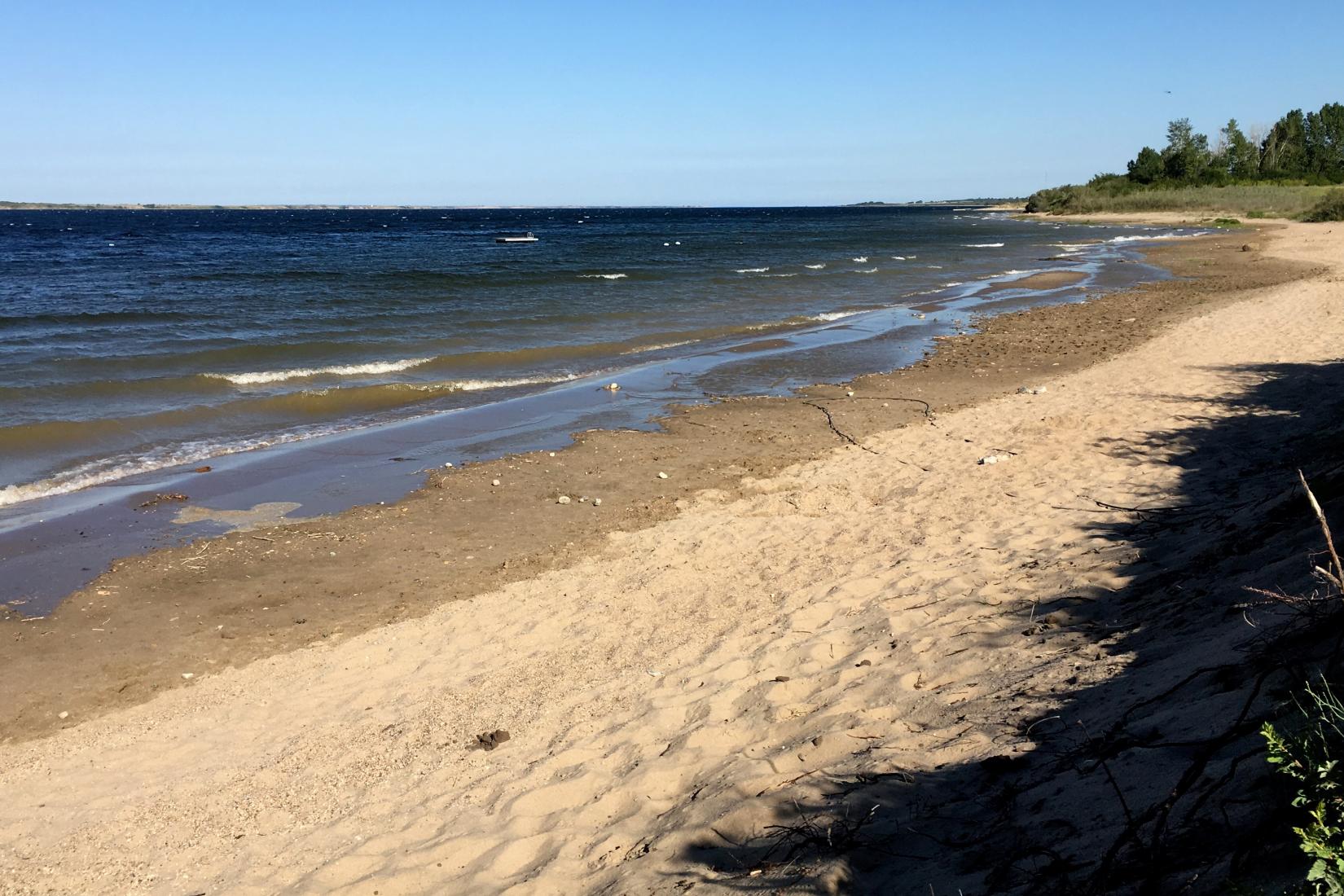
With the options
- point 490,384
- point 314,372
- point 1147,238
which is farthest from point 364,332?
point 1147,238

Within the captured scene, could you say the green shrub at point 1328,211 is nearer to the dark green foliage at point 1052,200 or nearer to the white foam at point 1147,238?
the white foam at point 1147,238

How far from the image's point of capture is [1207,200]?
230 feet

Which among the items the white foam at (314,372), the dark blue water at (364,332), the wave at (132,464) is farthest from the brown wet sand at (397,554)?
the white foam at (314,372)

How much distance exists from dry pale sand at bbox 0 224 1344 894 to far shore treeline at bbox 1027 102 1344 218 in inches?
3517

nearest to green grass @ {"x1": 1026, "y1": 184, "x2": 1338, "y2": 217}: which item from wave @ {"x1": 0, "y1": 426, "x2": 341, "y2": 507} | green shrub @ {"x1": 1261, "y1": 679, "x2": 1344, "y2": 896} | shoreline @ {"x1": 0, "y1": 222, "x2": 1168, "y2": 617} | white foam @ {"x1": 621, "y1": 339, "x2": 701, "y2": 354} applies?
white foam @ {"x1": 621, "y1": 339, "x2": 701, "y2": 354}

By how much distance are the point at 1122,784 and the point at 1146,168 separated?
10658cm

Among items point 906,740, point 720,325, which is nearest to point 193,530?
point 906,740

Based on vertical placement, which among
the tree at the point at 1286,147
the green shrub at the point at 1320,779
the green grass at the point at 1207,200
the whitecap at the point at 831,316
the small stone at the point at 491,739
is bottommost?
the small stone at the point at 491,739

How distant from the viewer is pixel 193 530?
8.99 meters

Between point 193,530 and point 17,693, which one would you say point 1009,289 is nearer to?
point 193,530

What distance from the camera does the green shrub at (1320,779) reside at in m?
2.00

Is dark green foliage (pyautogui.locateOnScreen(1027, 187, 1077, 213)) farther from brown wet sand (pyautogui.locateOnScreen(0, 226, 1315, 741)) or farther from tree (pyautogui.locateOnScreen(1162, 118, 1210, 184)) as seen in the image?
brown wet sand (pyautogui.locateOnScreen(0, 226, 1315, 741))

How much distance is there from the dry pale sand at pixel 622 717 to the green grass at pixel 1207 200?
6014cm

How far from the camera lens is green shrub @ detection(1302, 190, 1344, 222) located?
4862 cm
